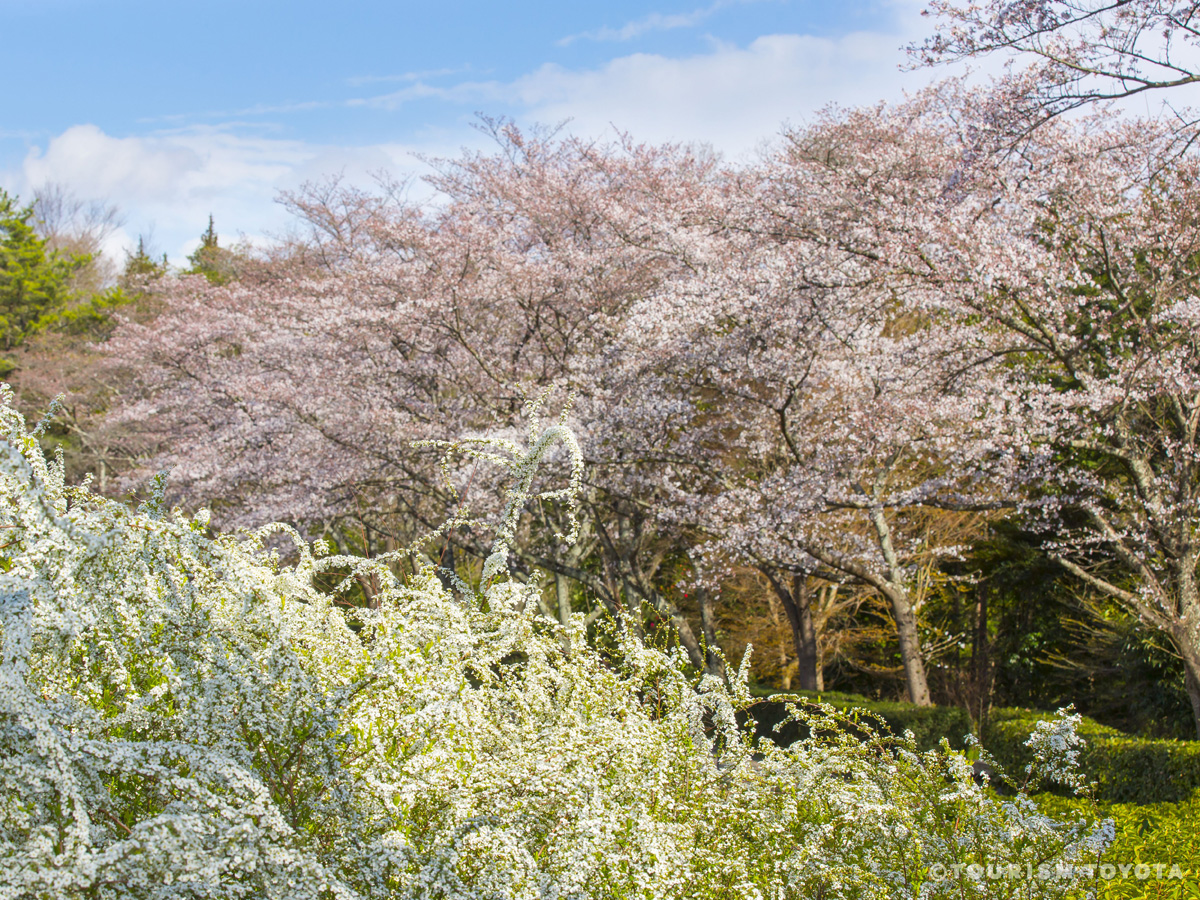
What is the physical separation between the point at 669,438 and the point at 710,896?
9551mm

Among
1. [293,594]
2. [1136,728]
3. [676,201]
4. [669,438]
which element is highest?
[676,201]

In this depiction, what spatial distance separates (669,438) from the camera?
11930 mm

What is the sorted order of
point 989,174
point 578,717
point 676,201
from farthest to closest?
point 676,201 < point 989,174 < point 578,717

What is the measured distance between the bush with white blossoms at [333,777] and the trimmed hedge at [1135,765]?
5.98m

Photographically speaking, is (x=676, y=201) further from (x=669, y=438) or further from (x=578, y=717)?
(x=578, y=717)

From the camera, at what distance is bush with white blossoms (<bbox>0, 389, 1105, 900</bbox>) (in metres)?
1.96

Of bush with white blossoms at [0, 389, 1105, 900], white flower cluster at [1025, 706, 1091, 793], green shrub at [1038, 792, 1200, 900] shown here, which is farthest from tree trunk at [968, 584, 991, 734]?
bush with white blossoms at [0, 389, 1105, 900]

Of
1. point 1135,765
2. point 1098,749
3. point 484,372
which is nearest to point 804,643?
point 1098,749

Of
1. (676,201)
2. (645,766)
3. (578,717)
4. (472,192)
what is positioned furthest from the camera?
(472,192)

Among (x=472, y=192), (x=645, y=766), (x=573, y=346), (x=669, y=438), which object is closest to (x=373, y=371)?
(x=573, y=346)

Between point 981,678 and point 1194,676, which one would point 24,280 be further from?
point 1194,676

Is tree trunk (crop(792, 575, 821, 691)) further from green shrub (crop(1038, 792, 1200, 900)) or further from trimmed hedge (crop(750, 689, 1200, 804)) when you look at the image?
green shrub (crop(1038, 792, 1200, 900))

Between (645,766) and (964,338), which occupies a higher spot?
(964,338)

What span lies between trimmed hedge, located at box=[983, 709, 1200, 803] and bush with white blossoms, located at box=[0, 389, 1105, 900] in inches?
235
